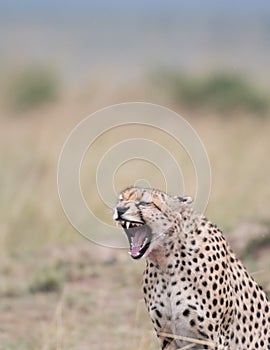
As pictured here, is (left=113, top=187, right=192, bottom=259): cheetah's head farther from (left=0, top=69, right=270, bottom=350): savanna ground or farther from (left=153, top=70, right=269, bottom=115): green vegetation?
(left=153, top=70, right=269, bottom=115): green vegetation

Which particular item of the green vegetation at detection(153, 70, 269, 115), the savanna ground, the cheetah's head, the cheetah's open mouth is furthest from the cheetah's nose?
the green vegetation at detection(153, 70, 269, 115)

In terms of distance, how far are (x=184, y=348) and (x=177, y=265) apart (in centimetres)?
31

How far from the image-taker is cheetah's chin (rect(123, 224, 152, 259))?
4477 mm

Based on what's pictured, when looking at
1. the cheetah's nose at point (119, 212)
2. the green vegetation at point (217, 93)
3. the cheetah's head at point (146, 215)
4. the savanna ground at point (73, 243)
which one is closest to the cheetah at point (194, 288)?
the cheetah's head at point (146, 215)

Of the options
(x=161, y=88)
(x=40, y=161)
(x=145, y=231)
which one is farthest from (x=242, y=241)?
(x=161, y=88)

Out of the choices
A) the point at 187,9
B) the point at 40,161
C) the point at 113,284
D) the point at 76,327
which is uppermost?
the point at 187,9

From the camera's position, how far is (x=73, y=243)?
8844mm

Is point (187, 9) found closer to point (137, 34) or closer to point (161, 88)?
point (137, 34)

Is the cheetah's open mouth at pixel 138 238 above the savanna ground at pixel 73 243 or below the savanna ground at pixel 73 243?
below

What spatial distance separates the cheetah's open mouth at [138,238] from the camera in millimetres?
4473

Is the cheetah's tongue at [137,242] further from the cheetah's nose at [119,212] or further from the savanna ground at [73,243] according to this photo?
the savanna ground at [73,243]

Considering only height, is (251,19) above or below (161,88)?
above

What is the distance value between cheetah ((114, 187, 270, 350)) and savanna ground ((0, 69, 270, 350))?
0.61 m

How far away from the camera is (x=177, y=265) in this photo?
4.82 metres
